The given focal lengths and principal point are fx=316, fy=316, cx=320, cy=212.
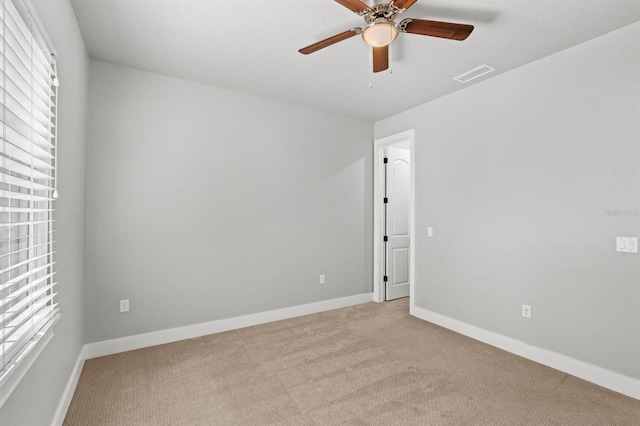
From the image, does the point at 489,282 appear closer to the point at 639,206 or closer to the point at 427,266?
the point at 427,266

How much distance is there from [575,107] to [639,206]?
0.90 meters

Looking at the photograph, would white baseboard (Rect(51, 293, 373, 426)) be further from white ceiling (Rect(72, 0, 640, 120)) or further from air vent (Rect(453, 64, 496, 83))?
air vent (Rect(453, 64, 496, 83))

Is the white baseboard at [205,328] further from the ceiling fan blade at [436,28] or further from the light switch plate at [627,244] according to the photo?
the ceiling fan blade at [436,28]

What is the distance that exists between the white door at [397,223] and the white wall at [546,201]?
0.87 metres

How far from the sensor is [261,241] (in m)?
3.70

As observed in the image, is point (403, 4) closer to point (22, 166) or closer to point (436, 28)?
point (436, 28)

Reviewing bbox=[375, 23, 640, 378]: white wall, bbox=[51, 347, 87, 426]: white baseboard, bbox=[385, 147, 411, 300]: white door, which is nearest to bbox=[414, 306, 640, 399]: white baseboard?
bbox=[375, 23, 640, 378]: white wall

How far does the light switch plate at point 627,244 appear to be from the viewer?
7.47 feet

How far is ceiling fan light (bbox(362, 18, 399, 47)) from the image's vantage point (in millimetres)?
1891

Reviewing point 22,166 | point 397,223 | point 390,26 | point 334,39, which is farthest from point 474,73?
point 22,166

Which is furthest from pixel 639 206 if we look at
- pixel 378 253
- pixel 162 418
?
pixel 162 418

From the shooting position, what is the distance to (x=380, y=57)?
2.19m

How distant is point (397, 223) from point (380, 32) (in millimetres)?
3165

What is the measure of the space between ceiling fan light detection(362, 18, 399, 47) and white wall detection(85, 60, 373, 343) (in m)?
1.99
